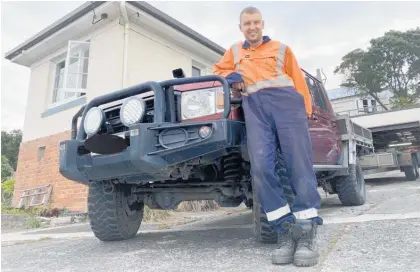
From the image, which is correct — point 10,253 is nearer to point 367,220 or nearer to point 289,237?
point 289,237

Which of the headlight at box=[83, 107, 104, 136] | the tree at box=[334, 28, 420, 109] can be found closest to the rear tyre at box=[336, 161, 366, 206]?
the headlight at box=[83, 107, 104, 136]

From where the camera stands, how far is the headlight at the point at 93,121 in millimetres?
2547

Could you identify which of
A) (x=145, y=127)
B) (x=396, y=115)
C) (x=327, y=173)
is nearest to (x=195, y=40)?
(x=396, y=115)

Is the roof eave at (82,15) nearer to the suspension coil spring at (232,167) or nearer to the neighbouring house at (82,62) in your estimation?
the neighbouring house at (82,62)

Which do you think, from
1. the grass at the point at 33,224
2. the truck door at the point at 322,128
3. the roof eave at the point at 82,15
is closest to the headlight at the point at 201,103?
the truck door at the point at 322,128

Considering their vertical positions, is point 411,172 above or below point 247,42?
below

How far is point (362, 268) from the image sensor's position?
5.90 feet

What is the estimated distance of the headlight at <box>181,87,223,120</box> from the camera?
94.2 inches

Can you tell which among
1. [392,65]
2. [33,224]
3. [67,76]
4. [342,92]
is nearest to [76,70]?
[67,76]

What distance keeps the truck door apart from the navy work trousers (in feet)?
3.50

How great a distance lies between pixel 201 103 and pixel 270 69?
53 centimetres

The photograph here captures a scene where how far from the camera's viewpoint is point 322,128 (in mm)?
3742

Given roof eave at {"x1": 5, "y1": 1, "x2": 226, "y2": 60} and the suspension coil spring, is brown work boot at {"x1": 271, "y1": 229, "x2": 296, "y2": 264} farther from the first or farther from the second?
roof eave at {"x1": 5, "y1": 1, "x2": 226, "y2": 60}

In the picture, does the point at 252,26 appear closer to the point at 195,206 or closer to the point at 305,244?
the point at 305,244
